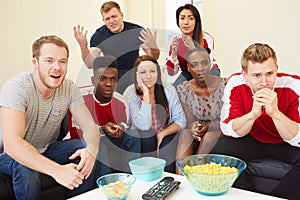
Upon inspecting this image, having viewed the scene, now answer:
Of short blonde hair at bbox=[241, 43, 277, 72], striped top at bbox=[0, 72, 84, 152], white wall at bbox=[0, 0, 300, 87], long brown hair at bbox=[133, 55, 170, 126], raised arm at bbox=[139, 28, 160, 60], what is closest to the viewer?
striped top at bbox=[0, 72, 84, 152]

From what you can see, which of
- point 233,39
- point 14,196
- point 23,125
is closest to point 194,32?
point 233,39

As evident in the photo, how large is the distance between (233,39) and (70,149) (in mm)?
2185

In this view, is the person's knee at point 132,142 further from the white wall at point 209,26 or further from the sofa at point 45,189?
the white wall at point 209,26

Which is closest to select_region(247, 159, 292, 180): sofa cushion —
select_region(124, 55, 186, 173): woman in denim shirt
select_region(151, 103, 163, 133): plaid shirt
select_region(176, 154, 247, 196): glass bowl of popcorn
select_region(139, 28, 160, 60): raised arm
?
select_region(176, 154, 247, 196): glass bowl of popcorn

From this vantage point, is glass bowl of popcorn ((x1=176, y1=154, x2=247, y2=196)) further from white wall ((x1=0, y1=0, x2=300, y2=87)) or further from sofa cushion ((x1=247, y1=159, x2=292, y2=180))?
white wall ((x1=0, y1=0, x2=300, y2=87))

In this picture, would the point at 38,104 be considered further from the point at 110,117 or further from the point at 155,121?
the point at 155,121

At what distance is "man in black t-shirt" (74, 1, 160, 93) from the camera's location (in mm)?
2264

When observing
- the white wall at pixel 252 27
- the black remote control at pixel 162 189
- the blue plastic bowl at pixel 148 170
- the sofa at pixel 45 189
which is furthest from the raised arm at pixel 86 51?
the white wall at pixel 252 27

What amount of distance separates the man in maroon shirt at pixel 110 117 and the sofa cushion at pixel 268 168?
0.65 m

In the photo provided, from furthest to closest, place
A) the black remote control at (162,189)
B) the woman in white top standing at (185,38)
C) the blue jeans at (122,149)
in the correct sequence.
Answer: the woman in white top standing at (185,38), the blue jeans at (122,149), the black remote control at (162,189)

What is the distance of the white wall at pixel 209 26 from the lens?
8.91ft

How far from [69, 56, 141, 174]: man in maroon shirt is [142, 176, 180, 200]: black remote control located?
603 mm

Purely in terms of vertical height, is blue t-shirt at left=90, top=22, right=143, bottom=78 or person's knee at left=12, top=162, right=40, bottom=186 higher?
blue t-shirt at left=90, top=22, right=143, bottom=78

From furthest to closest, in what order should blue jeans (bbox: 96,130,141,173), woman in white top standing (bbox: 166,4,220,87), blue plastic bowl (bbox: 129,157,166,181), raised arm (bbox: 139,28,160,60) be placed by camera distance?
1. woman in white top standing (bbox: 166,4,220,87)
2. raised arm (bbox: 139,28,160,60)
3. blue jeans (bbox: 96,130,141,173)
4. blue plastic bowl (bbox: 129,157,166,181)
